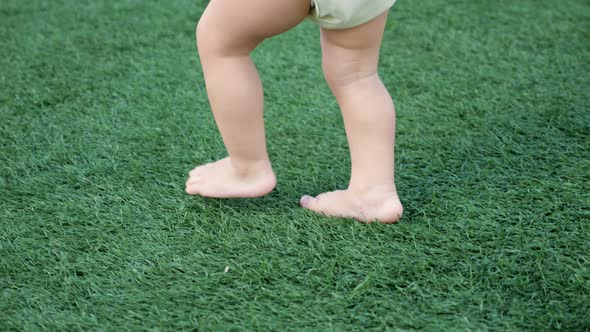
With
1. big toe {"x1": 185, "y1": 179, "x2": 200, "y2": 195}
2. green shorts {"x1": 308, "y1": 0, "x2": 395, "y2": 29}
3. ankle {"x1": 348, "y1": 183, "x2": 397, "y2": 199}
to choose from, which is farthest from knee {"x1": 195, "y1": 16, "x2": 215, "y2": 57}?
ankle {"x1": 348, "y1": 183, "x2": 397, "y2": 199}

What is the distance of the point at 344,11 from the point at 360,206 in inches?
17.3

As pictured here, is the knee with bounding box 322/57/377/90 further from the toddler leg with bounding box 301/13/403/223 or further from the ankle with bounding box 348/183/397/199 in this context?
the ankle with bounding box 348/183/397/199

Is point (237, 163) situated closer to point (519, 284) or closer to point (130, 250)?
point (130, 250)

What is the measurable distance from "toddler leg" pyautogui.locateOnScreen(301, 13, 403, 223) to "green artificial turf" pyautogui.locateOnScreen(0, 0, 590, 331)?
6 cm

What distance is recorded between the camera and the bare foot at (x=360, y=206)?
1430 mm

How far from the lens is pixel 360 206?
1454mm

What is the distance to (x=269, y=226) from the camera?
1456 mm

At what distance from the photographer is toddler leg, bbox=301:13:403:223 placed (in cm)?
137

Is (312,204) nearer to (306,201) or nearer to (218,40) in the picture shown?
(306,201)

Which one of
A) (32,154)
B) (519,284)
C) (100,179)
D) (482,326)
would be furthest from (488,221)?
(32,154)

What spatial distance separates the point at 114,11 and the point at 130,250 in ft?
5.96

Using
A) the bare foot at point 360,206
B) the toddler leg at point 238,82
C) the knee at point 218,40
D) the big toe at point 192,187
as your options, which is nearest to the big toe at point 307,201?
the bare foot at point 360,206

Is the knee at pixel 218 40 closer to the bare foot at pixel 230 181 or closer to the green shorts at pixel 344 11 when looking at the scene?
the green shorts at pixel 344 11

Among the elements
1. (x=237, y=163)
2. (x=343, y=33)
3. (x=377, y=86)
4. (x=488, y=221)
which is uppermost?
(x=343, y=33)
